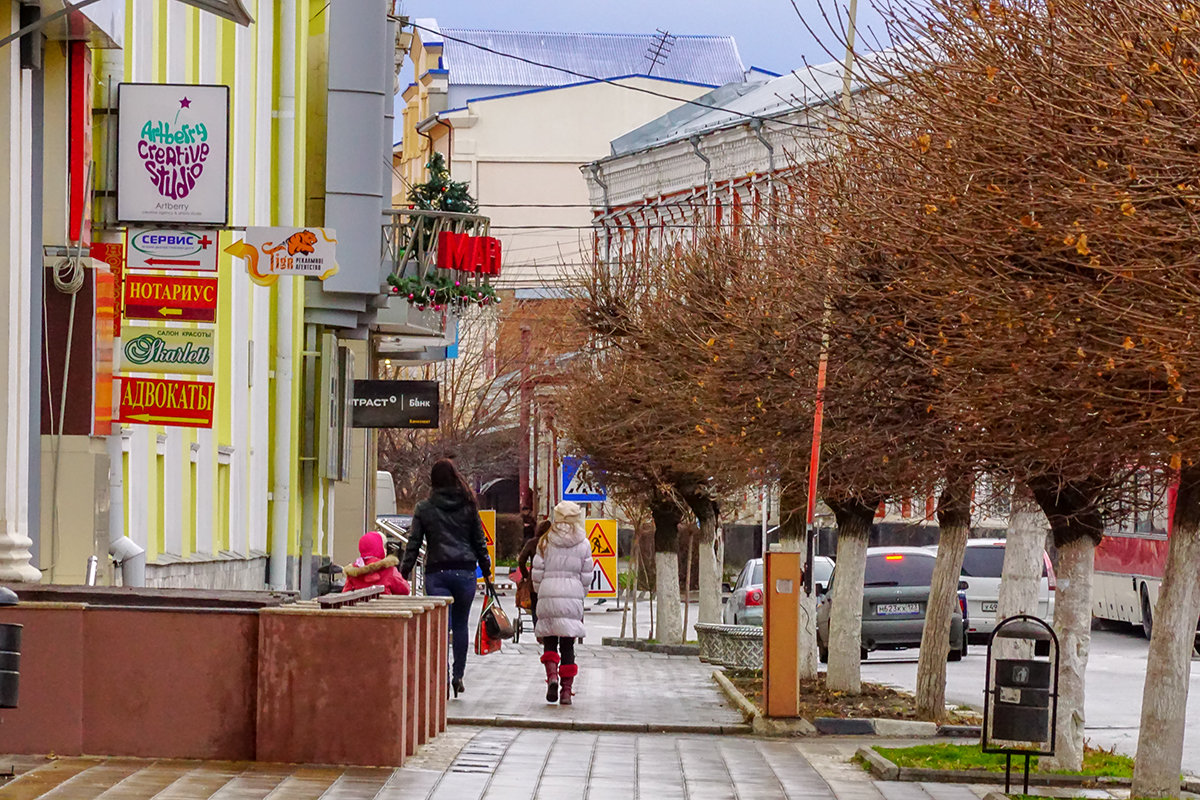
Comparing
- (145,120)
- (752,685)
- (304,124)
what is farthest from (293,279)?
(145,120)

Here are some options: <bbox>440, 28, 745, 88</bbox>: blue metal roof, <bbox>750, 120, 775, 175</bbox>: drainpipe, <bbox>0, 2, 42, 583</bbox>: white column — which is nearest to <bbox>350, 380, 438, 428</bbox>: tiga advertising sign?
<bbox>0, 2, 42, 583</bbox>: white column

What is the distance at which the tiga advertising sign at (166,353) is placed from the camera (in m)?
14.6

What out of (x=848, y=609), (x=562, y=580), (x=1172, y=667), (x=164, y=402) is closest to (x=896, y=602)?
(x=848, y=609)

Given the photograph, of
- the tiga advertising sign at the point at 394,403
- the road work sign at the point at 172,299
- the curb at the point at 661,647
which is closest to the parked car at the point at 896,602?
the curb at the point at 661,647

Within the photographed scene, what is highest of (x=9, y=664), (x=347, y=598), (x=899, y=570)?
(x=9, y=664)

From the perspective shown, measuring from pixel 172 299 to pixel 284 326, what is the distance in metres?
11.2

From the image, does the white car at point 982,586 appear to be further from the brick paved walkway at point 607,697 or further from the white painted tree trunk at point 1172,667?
the white painted tree trunk at point 1172,667

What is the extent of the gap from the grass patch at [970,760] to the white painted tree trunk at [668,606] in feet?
57.1

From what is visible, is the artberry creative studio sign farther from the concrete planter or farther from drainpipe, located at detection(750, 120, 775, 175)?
drainpipe, located at detection(750, 120, 775, 175)

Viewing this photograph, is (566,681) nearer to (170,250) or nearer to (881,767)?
(881,767)

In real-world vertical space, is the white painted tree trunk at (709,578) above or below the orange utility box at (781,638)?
below

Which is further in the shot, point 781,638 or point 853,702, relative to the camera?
point 853,702

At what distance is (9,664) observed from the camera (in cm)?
842

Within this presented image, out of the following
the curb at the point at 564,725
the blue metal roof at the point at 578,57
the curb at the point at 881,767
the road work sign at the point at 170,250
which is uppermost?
the blue metal roof at the point at 578,57
